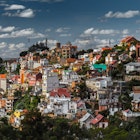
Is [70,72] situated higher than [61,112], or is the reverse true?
[70,72]

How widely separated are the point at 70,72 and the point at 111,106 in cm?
1057

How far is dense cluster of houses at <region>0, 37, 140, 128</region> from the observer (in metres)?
26.3

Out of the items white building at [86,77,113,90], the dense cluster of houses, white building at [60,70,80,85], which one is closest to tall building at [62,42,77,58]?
the dense cluster of houses

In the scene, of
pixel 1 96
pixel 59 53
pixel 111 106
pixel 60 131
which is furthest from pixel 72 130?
pixel 59 53

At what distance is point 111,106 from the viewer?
87.2ft

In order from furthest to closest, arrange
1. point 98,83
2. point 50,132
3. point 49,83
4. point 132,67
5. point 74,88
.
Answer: point 49,83 → point 132,67 → point 74,88 → point 98,83 → point 50,132

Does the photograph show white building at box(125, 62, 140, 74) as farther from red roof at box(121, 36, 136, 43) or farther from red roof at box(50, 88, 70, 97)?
red roof at box(121, 36, 136, 43)

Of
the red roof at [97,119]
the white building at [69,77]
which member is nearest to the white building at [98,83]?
the white building at [69,77]

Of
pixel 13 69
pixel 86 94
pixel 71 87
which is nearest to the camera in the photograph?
pixel 86 94

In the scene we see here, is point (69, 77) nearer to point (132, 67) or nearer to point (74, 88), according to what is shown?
A: point (74, 88)

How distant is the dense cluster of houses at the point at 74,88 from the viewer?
26.3m

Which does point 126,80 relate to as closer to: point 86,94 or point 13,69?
point 86,94

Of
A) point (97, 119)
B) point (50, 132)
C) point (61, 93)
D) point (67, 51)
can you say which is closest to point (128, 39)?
point (67, 51)

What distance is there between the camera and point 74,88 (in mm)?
32219
